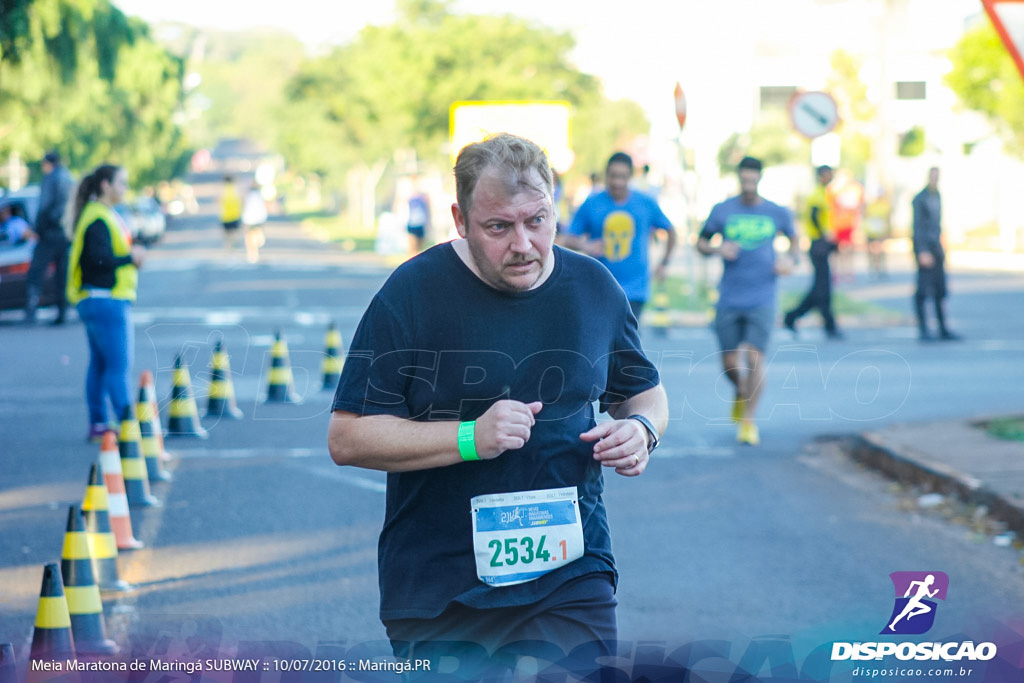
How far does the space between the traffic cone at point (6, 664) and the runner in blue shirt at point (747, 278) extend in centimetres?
741

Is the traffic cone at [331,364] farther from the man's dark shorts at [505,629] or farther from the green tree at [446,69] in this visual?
the green tree at [446,69]

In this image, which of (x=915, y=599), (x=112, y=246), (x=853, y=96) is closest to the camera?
(x=915, y=599)

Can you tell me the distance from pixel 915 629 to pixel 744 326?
5.27m

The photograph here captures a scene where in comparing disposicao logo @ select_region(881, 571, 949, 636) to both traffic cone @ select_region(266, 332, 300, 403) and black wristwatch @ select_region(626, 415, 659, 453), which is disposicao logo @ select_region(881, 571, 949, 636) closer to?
black wristwatch @ select_region(626, 415, 659, 453)

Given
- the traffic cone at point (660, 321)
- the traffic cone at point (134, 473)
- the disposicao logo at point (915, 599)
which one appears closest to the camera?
the disposicao logo at point (915, 599)

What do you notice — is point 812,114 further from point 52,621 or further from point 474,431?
point 474,431

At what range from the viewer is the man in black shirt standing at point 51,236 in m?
19.0

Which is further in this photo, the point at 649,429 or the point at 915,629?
the point at 915,629

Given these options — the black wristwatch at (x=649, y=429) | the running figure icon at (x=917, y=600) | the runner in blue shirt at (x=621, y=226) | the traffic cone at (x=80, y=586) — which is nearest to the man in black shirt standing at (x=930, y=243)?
the runner in blue shirt at (x=621, y=226)

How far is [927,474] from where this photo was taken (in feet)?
29.3

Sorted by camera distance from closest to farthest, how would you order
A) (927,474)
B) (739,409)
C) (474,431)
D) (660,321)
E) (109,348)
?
(474,431) < (927,474) < (109,348) < (739,409) < (660,321)

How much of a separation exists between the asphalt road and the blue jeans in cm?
51

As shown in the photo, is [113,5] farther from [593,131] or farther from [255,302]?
[593,131]

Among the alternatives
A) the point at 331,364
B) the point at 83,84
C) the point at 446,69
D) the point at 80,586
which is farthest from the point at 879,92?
the point at 80,586
